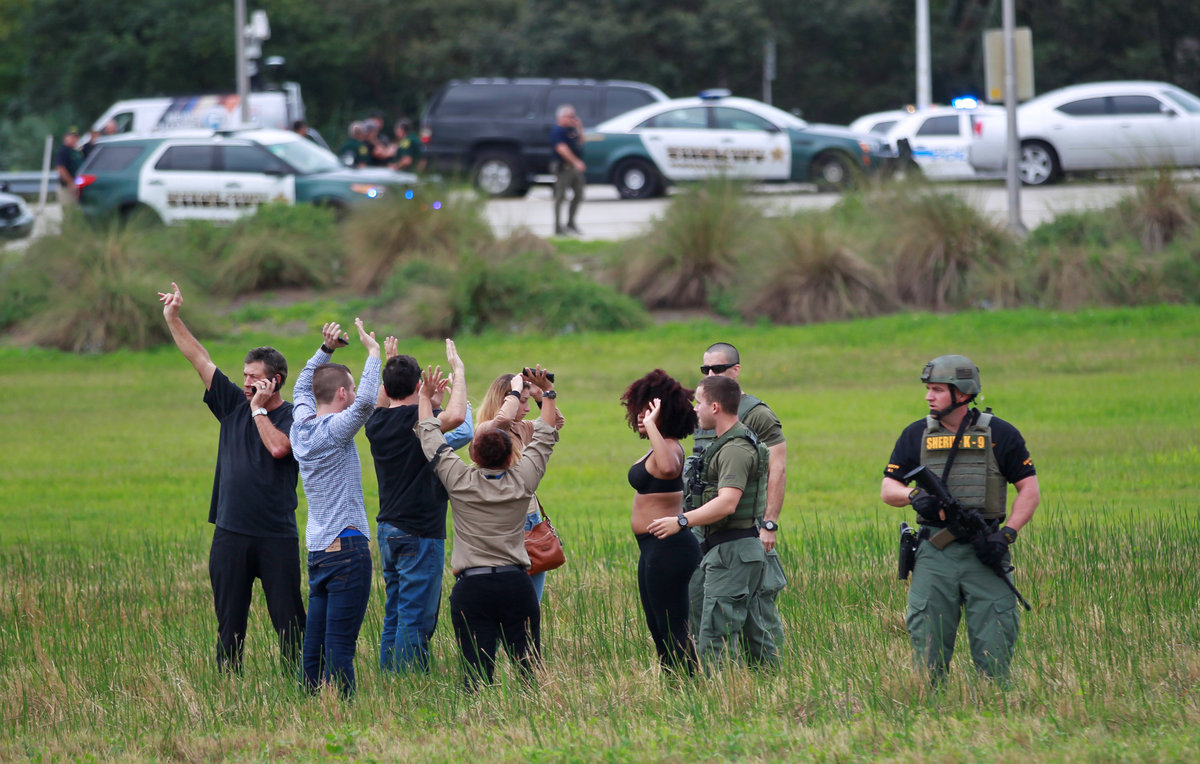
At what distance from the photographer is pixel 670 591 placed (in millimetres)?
6480

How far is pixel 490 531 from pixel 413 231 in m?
14.4

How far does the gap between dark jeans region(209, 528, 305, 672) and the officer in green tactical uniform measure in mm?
1829

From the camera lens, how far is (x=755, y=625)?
6.47 m

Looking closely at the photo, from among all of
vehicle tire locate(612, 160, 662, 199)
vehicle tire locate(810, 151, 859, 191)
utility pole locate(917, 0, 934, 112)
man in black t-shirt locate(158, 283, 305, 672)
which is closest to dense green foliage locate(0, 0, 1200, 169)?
utility pole locate(917, 0, 934, 112)

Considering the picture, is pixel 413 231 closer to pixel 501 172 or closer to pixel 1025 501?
pixel 501 172

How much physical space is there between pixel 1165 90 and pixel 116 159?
715 inches

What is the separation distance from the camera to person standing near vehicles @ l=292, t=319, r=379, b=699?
6.43m

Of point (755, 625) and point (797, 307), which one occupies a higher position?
point (797, 307)

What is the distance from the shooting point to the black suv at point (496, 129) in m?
27.0

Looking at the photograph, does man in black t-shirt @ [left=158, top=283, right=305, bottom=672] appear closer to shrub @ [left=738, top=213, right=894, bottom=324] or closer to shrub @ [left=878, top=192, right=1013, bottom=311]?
shrub @ [left=738, top=213, right=894, bottom=324]

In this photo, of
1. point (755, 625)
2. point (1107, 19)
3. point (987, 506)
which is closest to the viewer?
point (987, 506)

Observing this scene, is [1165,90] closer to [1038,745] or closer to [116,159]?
[116,159]

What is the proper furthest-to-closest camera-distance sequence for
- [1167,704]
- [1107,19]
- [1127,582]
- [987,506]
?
1. [1107,19]
2. [1127,582]
3. [987,506]
4. [1167,704]

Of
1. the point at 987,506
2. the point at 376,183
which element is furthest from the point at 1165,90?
the point at 987,506
